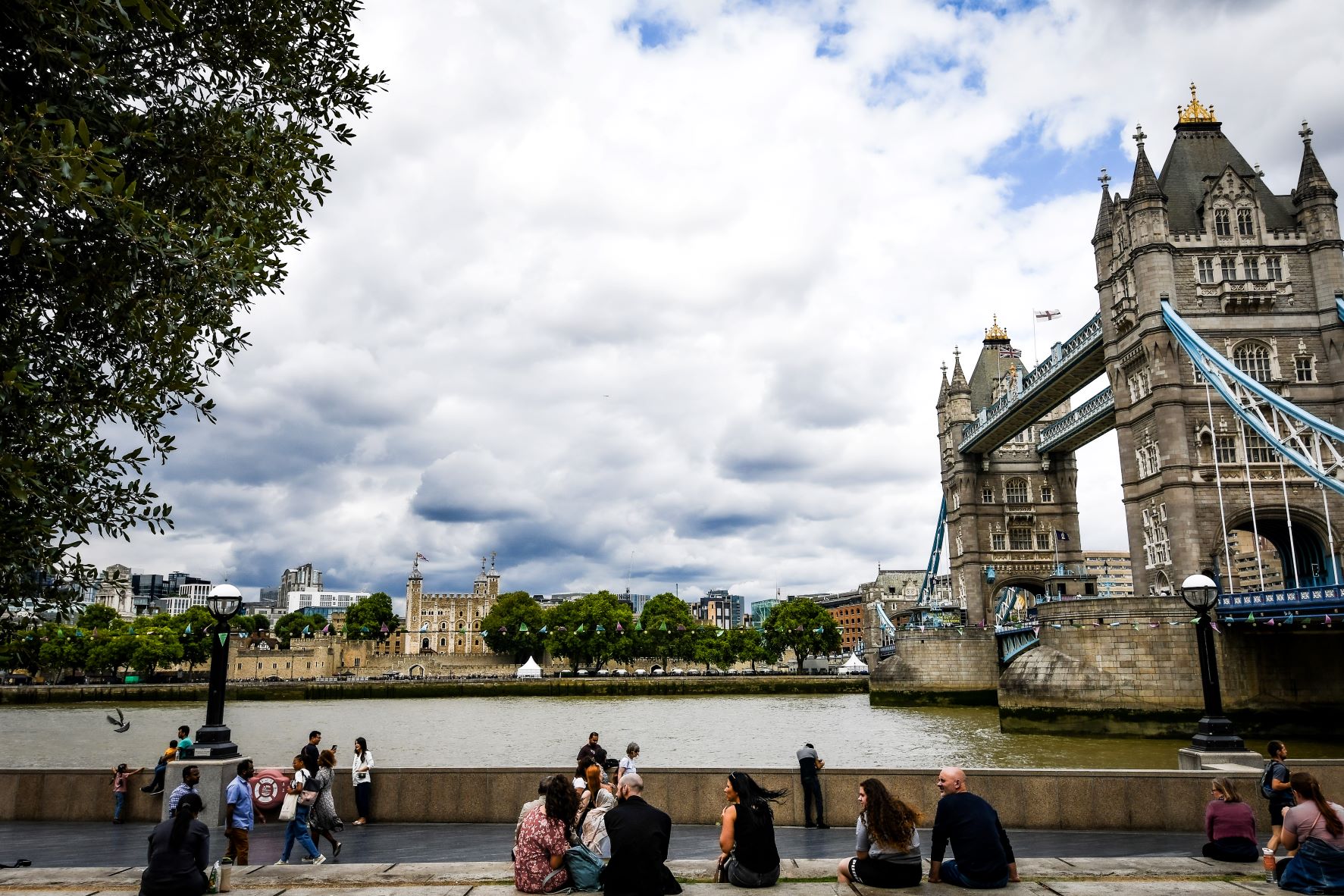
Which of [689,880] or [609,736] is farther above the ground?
[689,880]

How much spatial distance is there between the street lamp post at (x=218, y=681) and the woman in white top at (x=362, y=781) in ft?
5.71

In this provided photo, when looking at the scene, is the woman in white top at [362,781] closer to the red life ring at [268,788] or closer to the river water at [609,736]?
the red life ring at [268,788]

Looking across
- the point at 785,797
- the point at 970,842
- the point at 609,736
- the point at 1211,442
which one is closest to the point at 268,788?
the point at 785,797

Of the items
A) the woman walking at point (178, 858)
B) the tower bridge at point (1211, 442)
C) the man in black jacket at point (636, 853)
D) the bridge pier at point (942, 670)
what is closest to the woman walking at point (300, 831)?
the woman walking at point (178, 858)

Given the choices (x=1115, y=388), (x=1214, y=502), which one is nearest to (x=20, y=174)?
(x=1214, y=502)

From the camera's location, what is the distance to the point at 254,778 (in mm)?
13508

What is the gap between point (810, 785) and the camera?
42.4 feet

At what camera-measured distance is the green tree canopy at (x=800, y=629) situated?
95.2 metres

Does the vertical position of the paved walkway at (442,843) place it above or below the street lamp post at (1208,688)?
below

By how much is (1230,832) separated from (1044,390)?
47818mm

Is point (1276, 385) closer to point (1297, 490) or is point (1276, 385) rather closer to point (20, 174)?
A: point (1297, 490)

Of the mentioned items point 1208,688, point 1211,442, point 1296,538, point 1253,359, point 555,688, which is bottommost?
point 555,688

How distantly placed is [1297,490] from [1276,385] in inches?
177

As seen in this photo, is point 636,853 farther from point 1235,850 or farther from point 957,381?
point 957,381
